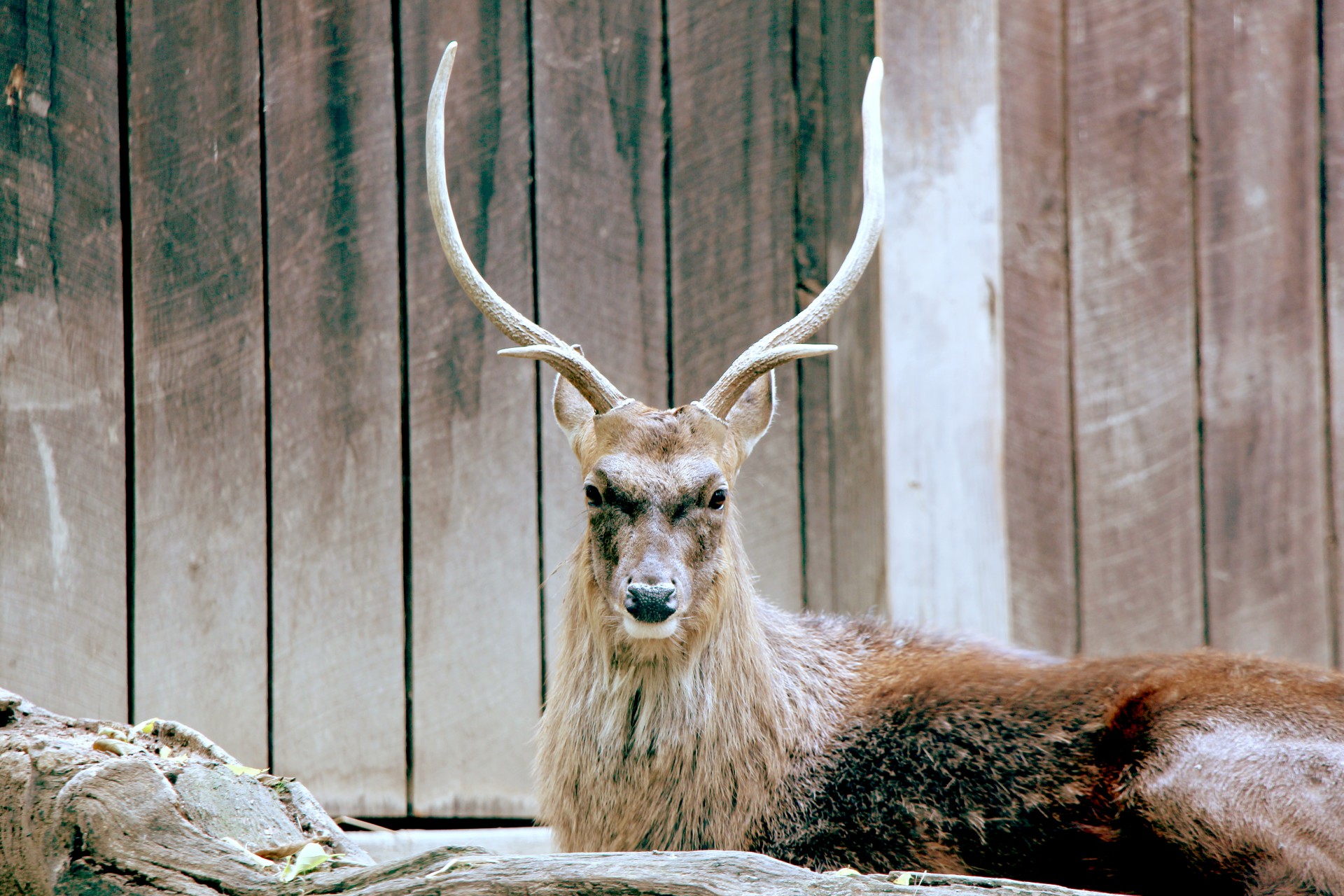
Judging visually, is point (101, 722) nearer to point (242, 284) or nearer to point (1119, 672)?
point (242, 284)


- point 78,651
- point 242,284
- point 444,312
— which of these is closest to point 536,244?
point 444,312

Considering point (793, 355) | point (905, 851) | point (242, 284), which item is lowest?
point (905, 851)

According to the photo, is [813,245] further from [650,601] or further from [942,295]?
[650,601]

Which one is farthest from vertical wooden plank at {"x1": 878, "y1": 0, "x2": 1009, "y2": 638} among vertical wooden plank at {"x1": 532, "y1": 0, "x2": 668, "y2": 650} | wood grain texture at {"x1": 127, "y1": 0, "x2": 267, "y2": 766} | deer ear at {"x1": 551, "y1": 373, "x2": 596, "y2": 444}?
wood grain texture at {"x1": 127, "y1": 0, "x2": 267, "y2": 766}

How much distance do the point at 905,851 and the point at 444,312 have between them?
254 centimetres

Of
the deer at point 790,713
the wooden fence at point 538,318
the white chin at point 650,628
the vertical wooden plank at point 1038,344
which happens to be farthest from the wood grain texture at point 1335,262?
the white chin at point 650,628

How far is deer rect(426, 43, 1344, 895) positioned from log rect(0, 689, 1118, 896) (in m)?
1.10

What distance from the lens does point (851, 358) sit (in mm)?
4879

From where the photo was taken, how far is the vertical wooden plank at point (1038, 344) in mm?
5008

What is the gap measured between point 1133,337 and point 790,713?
7.18ft

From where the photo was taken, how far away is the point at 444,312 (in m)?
4.82

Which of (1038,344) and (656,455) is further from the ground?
(1038,344)

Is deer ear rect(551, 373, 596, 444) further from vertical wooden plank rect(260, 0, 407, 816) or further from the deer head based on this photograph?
vertical wooden plank rect(260, 0, 407, 816)

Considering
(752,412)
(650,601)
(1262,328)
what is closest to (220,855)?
(650,601)
